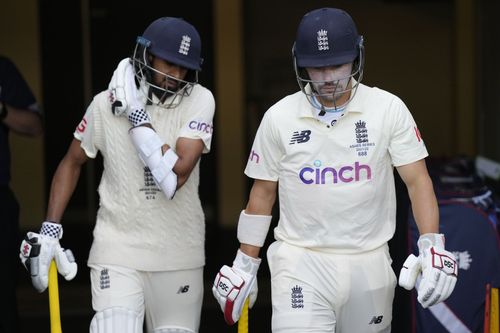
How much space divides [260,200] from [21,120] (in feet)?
5.42

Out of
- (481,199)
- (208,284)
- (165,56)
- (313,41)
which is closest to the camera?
(313,41)

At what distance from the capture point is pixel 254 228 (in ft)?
13.1

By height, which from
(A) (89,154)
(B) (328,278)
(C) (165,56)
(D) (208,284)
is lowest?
(D) (208,284)

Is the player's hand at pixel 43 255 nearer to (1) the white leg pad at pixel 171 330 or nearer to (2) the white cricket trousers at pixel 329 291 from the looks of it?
(1) the white leg pad at pixel 171 330

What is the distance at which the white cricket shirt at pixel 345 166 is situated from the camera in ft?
12.5

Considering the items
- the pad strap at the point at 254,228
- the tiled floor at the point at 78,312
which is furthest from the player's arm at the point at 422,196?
the tiled floor at the point at 78,312

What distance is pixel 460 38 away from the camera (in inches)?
340

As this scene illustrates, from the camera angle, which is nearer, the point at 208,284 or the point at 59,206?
the point at 59,206

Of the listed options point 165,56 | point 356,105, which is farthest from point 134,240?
point 356,105

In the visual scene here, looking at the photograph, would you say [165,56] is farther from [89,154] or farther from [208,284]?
[208,284]

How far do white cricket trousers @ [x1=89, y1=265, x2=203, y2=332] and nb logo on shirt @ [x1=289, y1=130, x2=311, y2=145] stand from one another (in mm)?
825

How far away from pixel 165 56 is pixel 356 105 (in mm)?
814

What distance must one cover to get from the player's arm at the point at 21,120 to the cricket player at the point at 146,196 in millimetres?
877

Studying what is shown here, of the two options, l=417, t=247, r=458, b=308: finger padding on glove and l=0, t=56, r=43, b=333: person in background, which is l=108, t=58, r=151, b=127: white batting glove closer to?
l=0, t=56, r=43, b=333: person in background
